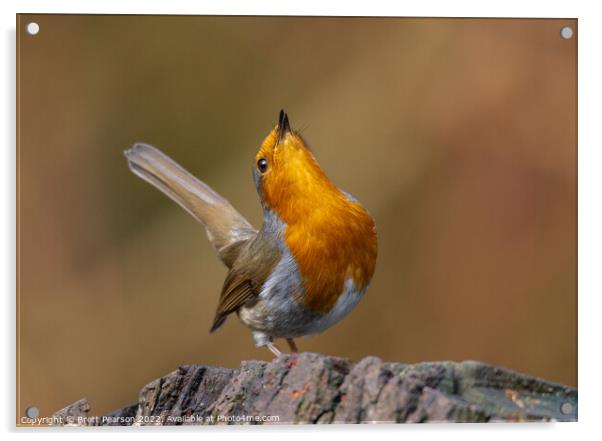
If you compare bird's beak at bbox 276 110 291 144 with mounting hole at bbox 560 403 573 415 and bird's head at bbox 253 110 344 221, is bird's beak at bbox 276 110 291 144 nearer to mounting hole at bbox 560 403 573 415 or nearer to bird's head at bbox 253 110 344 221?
bird's head at bbox 253 110 344 221

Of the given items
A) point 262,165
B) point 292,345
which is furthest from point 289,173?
point 292,345

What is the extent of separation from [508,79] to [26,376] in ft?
5.45

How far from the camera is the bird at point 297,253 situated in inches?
106

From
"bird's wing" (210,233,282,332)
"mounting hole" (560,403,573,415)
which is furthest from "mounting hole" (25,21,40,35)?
"mounting hole" (560,403,573,415)

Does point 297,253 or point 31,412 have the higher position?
point 297,253

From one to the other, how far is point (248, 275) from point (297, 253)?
209 millimetres

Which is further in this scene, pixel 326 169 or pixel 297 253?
pixel 326 169

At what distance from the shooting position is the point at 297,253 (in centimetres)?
→ 272

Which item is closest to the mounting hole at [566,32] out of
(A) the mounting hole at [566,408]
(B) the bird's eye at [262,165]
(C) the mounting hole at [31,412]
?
(B) the bird's eye at [262,165]

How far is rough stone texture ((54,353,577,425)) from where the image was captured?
8.13ft

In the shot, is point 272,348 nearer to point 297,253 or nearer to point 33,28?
point 297,253

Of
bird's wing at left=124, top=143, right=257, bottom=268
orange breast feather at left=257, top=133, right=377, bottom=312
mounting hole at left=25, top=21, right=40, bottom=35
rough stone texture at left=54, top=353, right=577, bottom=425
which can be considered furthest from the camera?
bird's wing at left=124, top=143, right=257, bottom=268

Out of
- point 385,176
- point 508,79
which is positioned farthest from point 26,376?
point 508,79

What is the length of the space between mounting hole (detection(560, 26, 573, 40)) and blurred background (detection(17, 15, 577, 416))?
2 cm
